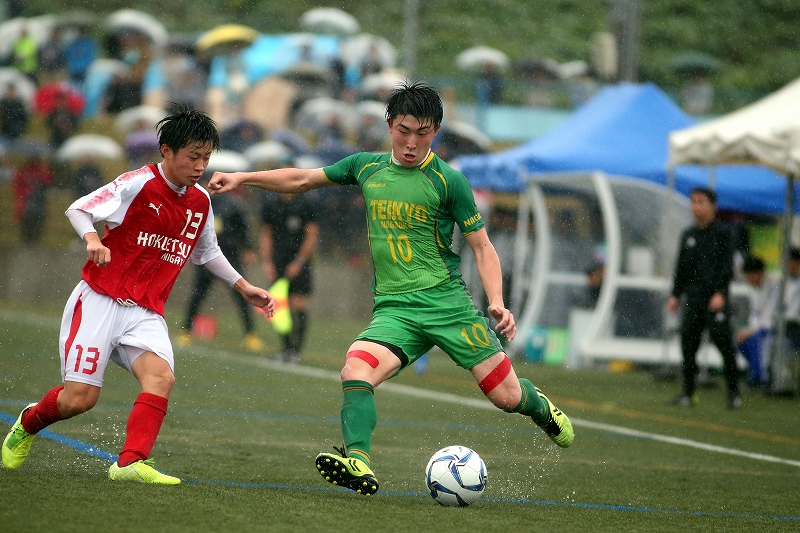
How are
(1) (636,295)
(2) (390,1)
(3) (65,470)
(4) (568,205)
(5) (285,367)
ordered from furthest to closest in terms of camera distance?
1. (2) (390,1)
2. (4) (568,205)
3. (1) (636,295)
4. (5) (285,367)
5. (3) (65,470)

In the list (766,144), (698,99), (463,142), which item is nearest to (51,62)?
(463,142)

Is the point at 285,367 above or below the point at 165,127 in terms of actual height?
below

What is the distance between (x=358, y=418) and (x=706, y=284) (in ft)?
20.8

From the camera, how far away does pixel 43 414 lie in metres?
5.82

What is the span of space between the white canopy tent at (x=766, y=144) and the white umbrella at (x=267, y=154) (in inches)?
315

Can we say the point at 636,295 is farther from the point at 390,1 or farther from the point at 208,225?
the point at 390,1

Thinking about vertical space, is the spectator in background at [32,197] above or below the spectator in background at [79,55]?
below

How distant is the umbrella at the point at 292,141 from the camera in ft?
67.1

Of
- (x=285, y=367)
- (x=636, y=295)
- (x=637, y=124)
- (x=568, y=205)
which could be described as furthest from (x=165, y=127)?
(x=568, y=205)

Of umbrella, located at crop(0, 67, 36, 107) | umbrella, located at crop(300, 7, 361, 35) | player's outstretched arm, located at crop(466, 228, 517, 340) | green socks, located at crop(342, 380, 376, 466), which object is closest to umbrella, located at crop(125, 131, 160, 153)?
umbrella, located at crop(0, 67, 36, 107)

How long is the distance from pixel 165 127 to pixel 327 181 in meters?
0.86

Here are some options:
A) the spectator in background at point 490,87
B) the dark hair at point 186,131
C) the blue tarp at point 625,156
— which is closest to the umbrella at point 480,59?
the spectator in background at point 490,87

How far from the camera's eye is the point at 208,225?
6.13m

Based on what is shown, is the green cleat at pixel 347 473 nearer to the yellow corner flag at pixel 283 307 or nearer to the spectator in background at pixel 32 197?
the yellow corner flag at pixel 283 307
